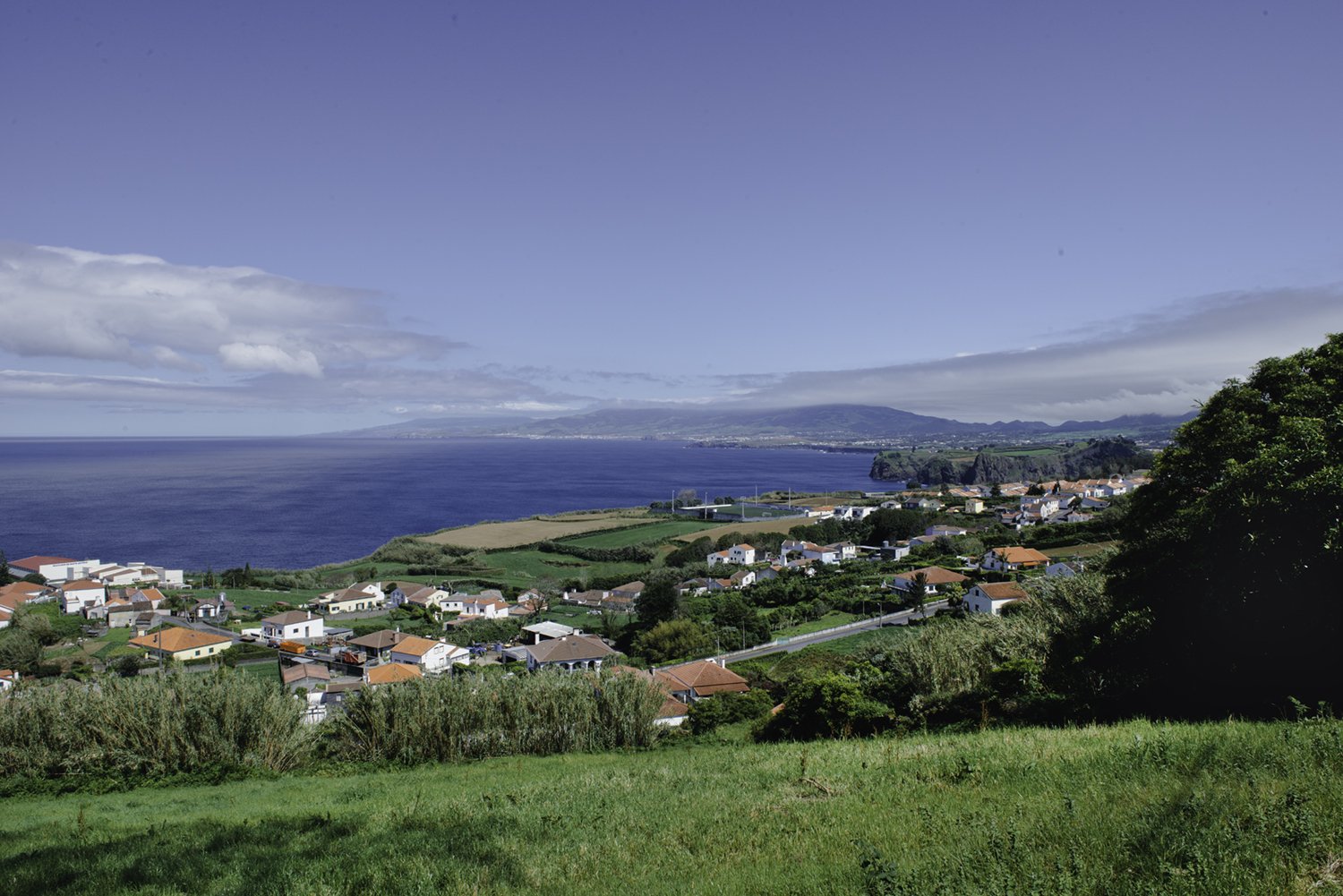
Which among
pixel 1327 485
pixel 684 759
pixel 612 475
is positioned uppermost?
pixel 1327 485

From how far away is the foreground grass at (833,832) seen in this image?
4.16m

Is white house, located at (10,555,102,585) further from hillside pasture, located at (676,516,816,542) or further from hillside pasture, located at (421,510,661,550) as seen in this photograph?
hillside pasture, located at (676,516,816,542)

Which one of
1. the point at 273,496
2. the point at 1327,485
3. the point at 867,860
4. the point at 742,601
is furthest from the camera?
the point at 273,496

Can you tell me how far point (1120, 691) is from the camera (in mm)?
12281

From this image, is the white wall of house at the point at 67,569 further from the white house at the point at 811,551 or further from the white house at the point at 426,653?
the white house at the point at 811,551

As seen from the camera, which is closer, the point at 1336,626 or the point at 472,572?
the point at 1336,626

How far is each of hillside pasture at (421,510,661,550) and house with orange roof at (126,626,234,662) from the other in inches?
1321

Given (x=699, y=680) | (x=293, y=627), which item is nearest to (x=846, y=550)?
(x=699, y=680)

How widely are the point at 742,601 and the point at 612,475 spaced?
13370cm

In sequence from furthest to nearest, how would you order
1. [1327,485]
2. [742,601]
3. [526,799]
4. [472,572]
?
[472,572], [742,601], [1327,485], [526,799]

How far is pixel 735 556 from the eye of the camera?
70062 millimetres

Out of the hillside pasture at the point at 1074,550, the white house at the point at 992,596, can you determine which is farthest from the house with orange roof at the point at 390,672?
the hillside pasture at the point at 1074,550

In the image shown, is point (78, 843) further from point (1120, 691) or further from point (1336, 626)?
point (1336, 626)

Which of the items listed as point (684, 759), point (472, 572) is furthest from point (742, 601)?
point (684, 759)
